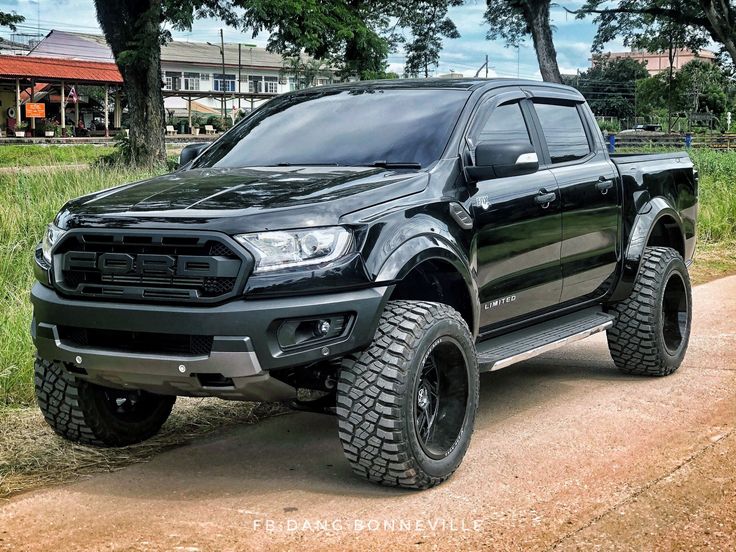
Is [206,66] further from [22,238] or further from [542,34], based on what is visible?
[22,238]

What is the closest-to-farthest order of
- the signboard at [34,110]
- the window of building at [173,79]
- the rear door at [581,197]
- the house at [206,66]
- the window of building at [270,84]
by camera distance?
the rear door at [581,197]
the signboard at [34,110]
the house at [206,66]
the window of building at [173,79]
the window of building at [270,84]

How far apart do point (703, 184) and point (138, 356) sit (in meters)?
14.9

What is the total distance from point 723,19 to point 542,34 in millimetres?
7027

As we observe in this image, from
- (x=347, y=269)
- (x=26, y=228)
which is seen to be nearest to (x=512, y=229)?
(x=347, y=269)

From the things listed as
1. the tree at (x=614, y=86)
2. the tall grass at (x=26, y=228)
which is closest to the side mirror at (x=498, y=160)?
the tall grass at (x=26, y=228)

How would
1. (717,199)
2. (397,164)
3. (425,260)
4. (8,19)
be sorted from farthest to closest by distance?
(8,19) → (717,199) → (397,164) → (425,260)

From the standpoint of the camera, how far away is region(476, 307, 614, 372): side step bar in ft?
17.3

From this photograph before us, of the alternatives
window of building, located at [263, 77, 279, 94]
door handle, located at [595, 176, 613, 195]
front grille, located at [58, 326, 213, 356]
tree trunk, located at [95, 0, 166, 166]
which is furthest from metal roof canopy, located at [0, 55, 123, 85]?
front grille, located at [58, 326, 213, 356]

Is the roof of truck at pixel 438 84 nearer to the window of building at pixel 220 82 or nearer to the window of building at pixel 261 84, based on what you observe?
the window of building at pixel 220 82

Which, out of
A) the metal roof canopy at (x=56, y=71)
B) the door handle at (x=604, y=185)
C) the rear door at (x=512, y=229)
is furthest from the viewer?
the metal roof canopy at (x=56, y=71)

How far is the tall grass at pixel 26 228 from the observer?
6.30 meters

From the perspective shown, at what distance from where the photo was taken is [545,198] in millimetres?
5773

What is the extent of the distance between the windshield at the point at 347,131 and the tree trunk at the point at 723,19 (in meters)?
33.1

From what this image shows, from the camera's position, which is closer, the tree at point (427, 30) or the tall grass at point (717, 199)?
the tall grass at point (717, 199)
